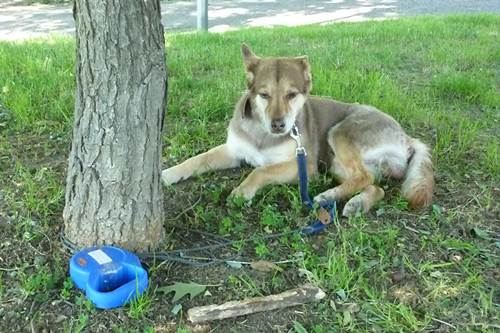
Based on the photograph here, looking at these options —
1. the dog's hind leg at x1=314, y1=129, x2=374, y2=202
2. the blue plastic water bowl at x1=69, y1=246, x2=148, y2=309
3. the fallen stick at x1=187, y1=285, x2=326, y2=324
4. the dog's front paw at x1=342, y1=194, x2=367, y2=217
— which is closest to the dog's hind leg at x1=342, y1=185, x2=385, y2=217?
the dog's front paw at x1=342, y1=194, x2=367, y2=217

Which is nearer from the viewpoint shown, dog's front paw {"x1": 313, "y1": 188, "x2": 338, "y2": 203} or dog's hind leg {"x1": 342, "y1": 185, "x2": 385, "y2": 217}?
dog's hind leg {"x1": 342, "y1": 185, "x2": 385, "y2": 217}

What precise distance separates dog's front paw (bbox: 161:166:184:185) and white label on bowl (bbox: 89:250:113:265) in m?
1.12

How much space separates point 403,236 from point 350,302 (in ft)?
2.45

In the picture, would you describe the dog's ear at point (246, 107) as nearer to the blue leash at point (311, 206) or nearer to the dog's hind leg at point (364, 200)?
Result: the blue leash at point (311, 206)

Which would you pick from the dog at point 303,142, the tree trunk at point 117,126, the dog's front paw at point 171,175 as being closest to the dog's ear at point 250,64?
the dog at point 303,142

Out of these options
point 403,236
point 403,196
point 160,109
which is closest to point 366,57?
point 403,196

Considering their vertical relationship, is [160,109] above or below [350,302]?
above

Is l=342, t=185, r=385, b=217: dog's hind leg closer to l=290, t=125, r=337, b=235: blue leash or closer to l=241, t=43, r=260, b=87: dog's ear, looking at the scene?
l=290, t=125, r=337, b=235: blue leash

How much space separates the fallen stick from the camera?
2.60 metres

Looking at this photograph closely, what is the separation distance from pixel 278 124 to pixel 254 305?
60.4 inches

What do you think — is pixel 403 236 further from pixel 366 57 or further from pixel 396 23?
pixel 396 23

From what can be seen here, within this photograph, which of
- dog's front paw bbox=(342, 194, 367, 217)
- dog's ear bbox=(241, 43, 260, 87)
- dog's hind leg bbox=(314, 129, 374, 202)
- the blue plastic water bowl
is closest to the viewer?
the blue plastic water bowl

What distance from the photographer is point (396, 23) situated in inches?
387

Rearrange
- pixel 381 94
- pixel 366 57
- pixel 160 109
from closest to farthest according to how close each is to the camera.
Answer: pixel 160 109 → pixel 381 94 → pixel 366 57
